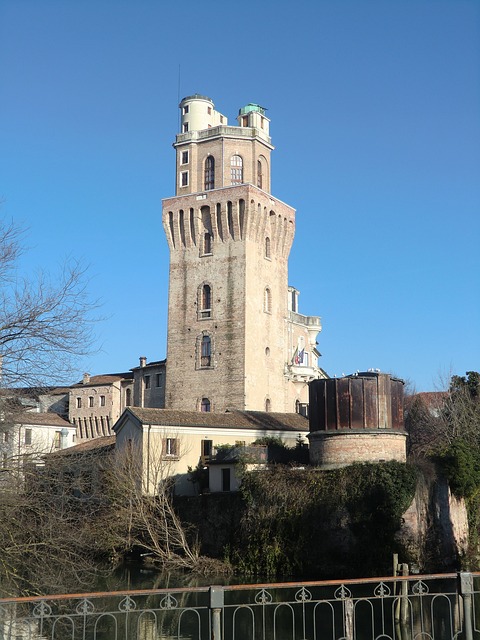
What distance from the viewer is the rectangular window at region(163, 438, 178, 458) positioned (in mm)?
40281

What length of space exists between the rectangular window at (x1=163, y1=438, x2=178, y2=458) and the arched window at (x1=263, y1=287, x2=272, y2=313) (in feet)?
49.0

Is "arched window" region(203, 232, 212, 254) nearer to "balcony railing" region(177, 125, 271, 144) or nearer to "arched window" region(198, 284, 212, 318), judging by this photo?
"arched window" region(198, 284, 212, 318)

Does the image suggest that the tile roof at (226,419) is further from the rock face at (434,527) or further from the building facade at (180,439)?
the rock face at (434,527)

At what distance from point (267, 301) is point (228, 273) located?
3.60 m

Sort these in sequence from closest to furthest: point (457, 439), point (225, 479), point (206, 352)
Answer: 1. point (457, 439)
2. point (225, 479)
3. point (206, 352)

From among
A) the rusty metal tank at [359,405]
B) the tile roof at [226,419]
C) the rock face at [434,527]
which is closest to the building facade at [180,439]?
the tile roof at [226,419]

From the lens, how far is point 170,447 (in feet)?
133

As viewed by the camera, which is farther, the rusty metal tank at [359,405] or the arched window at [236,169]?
the arched window at [236,169]

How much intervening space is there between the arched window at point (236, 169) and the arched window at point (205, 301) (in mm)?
7453

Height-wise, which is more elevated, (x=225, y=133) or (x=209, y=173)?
(x=225, y=133)

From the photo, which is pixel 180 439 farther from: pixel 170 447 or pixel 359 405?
pixel 359 405

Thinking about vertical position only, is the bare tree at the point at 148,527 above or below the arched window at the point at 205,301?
below

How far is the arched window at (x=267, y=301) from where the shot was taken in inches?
2094

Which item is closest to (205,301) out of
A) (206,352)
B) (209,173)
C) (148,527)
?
(206,352)
